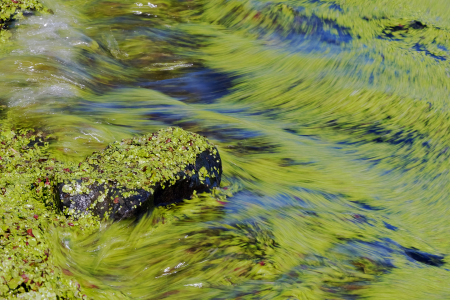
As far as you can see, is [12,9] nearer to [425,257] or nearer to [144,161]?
[144,161]

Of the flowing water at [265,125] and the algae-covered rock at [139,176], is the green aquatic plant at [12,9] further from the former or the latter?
the algae-covered rock at [139,176]

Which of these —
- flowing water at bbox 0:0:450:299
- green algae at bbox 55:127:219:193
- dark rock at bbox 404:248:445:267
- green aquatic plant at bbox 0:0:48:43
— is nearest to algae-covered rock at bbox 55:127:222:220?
green algae at bbox 55:127:219:193

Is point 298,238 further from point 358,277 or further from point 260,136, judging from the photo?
point 260,136

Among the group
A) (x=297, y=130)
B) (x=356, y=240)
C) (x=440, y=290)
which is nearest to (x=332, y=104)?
(x=297, y=130)

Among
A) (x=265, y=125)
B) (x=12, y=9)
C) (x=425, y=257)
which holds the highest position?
(x=12, y=9)

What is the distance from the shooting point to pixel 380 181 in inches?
189

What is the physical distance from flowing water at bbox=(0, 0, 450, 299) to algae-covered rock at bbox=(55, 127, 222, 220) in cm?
12

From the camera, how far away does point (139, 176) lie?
2.98 m

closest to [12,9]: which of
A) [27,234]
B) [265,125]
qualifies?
[265,125]

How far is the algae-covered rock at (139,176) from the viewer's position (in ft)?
9.28

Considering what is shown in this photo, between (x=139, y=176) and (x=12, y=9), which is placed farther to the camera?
(x=12, y=9)

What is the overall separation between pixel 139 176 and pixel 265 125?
252cm

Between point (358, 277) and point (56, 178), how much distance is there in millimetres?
1895

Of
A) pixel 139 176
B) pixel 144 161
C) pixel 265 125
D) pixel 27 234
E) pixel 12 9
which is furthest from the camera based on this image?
pixel 12 9
